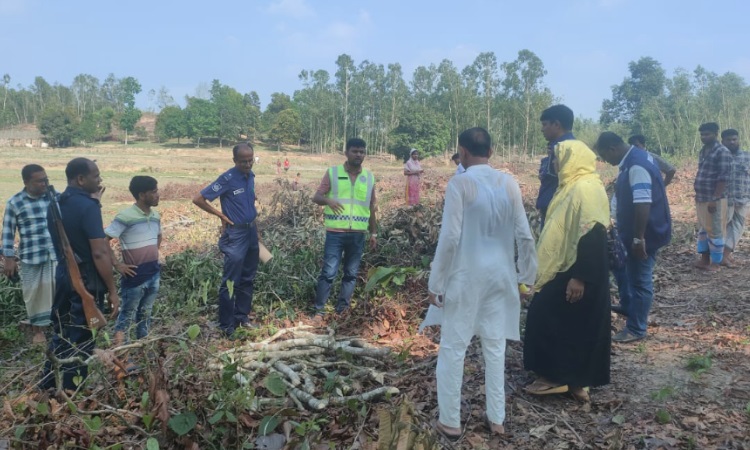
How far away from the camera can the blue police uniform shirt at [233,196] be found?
4520mm

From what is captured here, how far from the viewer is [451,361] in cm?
276

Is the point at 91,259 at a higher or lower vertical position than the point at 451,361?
higher

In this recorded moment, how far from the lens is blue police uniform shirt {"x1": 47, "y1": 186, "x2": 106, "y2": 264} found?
10.3ft

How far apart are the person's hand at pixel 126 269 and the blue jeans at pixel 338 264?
5.60ft

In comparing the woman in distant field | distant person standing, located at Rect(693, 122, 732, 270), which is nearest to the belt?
distant person standing, located at Rect(693, 122, 732, 270)

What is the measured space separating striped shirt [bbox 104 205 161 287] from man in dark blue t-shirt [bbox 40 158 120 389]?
0.70 m

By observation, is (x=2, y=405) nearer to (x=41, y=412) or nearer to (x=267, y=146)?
(x=41, y=412)

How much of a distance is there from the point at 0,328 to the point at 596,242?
211 inches

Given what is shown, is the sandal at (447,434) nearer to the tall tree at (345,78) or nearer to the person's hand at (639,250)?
the person's hand at (639,250)

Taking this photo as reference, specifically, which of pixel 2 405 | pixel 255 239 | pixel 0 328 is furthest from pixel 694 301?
pixel 0 328

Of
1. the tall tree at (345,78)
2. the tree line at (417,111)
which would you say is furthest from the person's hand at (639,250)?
the tall tree at (345,78)

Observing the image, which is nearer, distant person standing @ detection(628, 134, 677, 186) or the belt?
the belt

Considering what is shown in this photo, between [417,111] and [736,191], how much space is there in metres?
33.7

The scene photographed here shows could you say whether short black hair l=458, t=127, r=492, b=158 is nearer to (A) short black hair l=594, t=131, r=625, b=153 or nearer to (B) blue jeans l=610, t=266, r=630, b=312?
(A) short black hair l=594, t=131, r=625, b=153
